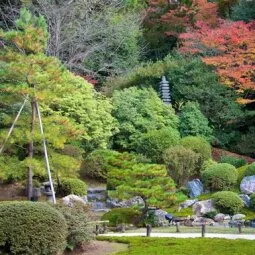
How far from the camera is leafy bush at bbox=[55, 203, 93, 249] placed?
452 inches

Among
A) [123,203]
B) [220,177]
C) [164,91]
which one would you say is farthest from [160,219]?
[164,91]

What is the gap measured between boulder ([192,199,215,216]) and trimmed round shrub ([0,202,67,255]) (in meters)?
7.15

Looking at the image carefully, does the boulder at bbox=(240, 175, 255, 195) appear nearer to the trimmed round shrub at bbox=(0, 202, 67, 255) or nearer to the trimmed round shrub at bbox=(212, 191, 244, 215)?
→ the trimmed round shrub at bbox=(212, 191, 244, 215)

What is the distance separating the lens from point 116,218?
1541 centimetres

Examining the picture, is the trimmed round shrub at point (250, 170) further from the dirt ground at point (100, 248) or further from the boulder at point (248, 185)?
the dirt ground at point (100, 248)

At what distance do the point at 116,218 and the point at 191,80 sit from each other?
10.0 meters

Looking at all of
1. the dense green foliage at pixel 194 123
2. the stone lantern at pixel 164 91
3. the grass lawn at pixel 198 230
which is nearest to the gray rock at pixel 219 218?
the grass lawn at pixel 198 230

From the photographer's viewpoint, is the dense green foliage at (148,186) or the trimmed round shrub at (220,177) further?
the trimmed round shrub at (220,177)

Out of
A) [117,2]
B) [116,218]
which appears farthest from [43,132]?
[117,2]

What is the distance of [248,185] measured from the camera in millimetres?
18172

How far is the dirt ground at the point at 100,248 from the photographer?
455 inches

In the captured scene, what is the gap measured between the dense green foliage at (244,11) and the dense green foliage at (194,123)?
663cm

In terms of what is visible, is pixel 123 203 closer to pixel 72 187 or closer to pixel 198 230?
pixel 72 187

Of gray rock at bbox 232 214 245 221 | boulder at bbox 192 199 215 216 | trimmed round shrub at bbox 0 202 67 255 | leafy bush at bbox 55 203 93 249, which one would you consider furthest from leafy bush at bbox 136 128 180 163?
trimmed round shrub at bbox 0 202 67 255
